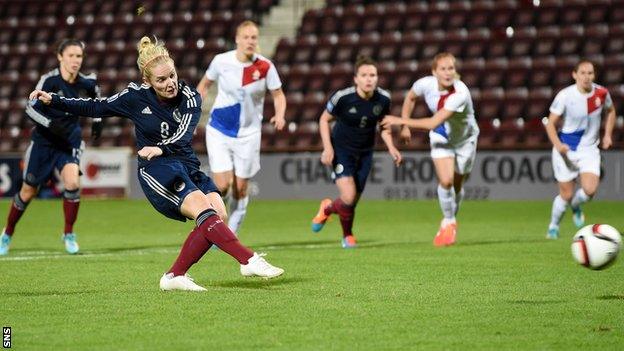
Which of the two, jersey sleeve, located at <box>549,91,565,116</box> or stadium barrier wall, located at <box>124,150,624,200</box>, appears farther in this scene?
stadium barrier wall, located at <box>124,150,624,200</box>

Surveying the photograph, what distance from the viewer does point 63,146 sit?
11898 mm

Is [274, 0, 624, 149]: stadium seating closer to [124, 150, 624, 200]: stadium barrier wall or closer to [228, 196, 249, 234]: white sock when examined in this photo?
[124, 150, 624, 200]: stadium barrier wall

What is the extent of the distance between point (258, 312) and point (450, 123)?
642 centimetres

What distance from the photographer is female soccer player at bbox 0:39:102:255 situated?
11734 mm

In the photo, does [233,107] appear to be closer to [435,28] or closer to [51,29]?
[435,28]

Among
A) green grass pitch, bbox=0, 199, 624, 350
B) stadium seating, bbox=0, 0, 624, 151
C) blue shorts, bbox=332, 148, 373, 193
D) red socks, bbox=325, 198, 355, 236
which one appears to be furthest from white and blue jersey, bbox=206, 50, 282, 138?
stadium seating, bbox=0, 0, 624, 151

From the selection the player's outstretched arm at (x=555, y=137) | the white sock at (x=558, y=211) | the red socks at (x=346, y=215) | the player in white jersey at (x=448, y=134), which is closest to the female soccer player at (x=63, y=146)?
the red socks at (x=346, y=215)

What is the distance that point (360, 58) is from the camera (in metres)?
12.4

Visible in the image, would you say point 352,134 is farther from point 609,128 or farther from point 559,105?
point 609,128

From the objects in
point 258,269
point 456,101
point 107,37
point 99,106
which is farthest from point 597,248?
point 107,37

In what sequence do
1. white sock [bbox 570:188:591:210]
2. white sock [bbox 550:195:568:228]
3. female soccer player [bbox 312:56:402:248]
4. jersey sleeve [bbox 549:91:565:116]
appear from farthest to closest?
1. white sock [bbox 570:188:591:210]
2. jersey sleeve [bbox 549:91:565:116]
3. white sock [bbox 550:195:568:228]
4. female soccer player [bbox 312:56:402:248]

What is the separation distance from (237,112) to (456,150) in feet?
8.55

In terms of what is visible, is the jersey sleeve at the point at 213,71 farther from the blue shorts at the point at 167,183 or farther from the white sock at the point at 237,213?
the blue shorts at the point at 167,183

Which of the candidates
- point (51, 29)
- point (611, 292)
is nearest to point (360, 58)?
point (611, 292)
